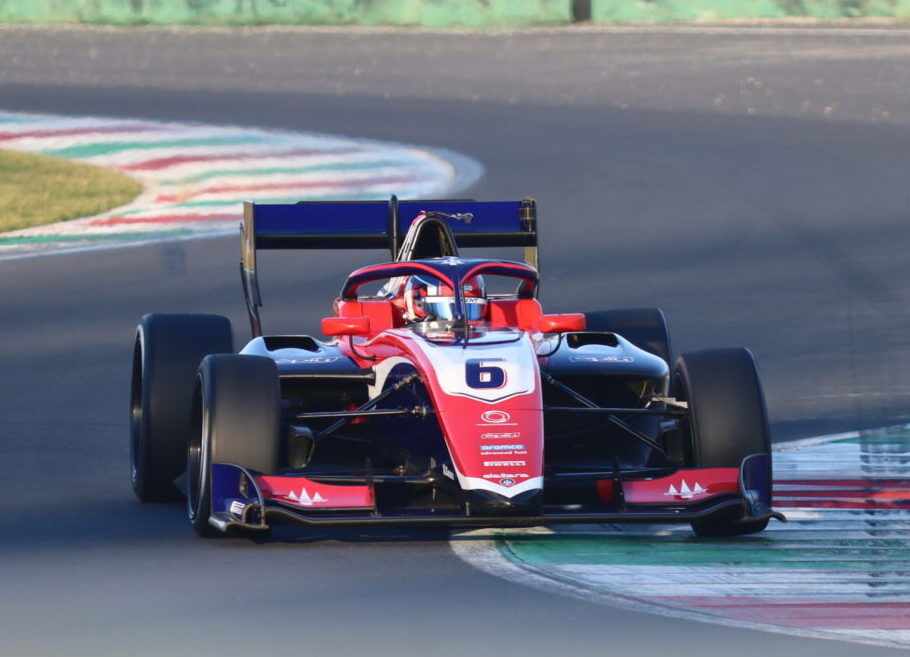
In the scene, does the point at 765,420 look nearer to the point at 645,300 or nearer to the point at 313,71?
the point at 645,300

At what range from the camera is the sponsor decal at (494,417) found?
26.3 ft

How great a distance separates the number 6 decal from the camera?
8.17m

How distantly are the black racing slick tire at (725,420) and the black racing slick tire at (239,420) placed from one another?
1.71 meters

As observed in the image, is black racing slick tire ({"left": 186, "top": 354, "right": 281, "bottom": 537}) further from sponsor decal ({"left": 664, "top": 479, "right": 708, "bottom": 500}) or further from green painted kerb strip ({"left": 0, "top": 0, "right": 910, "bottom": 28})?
green painted kerb strip ({"left": 0, "top": 0, "right": 910, "bottom": 28})

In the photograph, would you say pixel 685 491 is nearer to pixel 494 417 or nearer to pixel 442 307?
pixel 494 417

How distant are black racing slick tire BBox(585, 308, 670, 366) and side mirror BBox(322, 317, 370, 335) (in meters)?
1.92

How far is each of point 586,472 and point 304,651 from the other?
2.22 m

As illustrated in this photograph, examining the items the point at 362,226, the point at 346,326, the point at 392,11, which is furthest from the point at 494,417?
the point at 392,11

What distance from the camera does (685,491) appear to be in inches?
324

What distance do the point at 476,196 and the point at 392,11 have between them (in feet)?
38.1

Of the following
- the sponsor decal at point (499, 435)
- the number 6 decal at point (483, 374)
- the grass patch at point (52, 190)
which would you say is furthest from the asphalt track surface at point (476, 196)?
the grass patch at point (52, 190)

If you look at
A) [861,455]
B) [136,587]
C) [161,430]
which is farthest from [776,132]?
[136,587]

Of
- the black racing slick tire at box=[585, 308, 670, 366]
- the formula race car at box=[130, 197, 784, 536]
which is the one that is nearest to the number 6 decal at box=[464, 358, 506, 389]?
the formula race car at box=[130, 197, 784, 536]

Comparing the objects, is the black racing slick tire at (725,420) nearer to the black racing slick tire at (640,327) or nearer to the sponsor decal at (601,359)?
the sponsor decal at (601,359)
